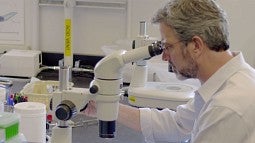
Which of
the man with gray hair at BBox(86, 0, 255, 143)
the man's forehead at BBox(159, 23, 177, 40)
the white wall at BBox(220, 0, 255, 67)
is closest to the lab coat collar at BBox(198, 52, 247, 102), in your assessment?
the man with gray hair at BBox(86, 0, 255, 143)

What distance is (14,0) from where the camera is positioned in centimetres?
322

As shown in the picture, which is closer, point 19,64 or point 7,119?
point 7,119

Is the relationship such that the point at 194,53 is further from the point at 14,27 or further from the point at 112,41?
the point at 14,27

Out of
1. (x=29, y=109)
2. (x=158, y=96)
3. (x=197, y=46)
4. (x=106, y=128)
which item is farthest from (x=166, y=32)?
(x=158, y=96)

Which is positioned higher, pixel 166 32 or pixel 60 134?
pixel 166 32

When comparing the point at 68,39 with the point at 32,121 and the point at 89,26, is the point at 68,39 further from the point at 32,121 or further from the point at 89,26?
the point at 32,121

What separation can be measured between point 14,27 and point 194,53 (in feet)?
7.43

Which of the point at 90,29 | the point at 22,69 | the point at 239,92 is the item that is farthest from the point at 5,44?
the point at 239,92

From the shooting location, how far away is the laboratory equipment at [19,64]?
292 centimetres

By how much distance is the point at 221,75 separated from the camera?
4.14ft

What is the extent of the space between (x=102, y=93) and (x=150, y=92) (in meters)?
0.87

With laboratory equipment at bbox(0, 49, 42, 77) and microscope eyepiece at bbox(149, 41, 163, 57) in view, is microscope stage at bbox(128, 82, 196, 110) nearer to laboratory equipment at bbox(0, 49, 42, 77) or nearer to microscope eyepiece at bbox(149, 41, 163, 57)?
microscope eyepiece at bbox(149, 41, 163, 57)

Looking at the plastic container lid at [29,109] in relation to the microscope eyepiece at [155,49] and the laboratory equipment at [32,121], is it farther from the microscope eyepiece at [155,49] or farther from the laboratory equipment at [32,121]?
the microscope eyepiece at [155,49]

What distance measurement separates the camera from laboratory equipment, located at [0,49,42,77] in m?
2.92
